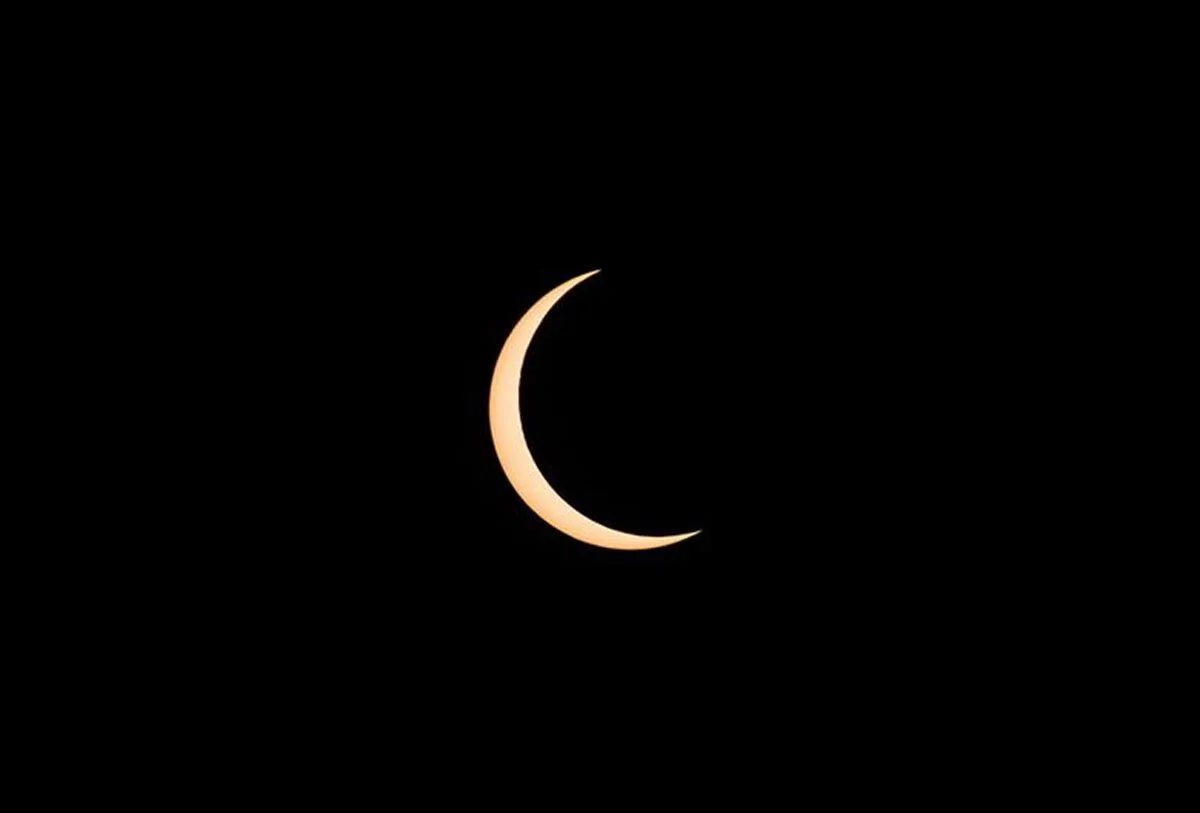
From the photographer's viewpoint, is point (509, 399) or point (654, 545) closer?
point (509, 399)

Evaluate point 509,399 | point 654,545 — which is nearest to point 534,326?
point 509,399

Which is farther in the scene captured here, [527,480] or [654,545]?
[654,545]

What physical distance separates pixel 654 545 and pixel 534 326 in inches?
23.8

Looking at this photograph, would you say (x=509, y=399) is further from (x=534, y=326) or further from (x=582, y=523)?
(x=582, y=523)

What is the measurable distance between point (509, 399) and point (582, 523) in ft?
1.03

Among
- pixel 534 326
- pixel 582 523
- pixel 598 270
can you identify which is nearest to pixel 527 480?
pixel 582 523

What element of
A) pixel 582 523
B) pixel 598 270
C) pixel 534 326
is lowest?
pixel 582 523

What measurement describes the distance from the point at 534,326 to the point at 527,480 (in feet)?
1.11

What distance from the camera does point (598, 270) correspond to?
7.37 feet

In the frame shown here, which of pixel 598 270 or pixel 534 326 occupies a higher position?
pixel 598 270

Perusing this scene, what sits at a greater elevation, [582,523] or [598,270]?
[598,270]

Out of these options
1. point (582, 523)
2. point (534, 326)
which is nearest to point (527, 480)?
point (582, 523)

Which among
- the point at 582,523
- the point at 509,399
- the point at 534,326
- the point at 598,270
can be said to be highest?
the point at 598,270

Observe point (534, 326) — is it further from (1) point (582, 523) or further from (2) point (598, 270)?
(1) point (582, 523)
